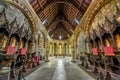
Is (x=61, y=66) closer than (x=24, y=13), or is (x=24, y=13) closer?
(x=24, y=13)

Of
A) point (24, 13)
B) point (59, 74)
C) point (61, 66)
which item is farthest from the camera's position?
point (61, 66)

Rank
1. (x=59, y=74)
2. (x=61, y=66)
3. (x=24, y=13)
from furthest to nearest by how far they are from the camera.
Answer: (x=61, y=66), (x=24, y=13), (x=59, y=74)

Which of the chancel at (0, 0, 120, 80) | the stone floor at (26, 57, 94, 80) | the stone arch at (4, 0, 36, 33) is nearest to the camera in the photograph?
the chancel at (0, 0, 120, 80)

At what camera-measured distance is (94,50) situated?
628 centimetres

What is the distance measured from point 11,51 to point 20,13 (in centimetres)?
489

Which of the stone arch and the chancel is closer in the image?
the chancel

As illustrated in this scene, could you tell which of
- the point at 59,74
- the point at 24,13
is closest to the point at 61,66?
the point at 59,74

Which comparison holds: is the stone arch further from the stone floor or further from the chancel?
the stone floor

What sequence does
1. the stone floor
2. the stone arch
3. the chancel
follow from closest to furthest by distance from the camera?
the chancel < the stone floor < the stone arch

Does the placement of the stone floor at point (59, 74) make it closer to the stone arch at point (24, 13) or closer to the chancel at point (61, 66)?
the chancel at point (61, 66)

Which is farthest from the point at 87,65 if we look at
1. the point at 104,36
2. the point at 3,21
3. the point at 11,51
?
the point at 3,21

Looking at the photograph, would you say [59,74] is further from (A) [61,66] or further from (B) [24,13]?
(B) [24,13]

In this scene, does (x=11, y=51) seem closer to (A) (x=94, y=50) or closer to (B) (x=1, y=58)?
(B) (x=1, y=58)

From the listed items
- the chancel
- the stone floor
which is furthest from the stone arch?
the stone floor
